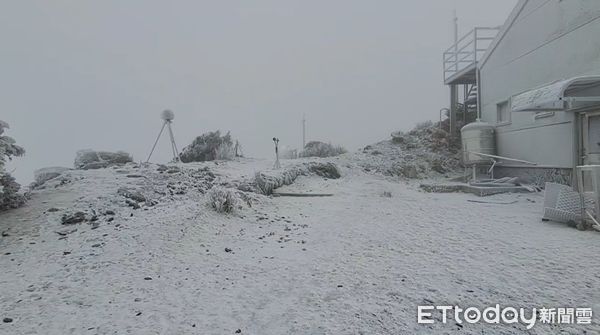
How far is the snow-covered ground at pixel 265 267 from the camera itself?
2.61 m

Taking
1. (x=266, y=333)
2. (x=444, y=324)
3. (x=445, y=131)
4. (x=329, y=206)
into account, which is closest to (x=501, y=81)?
(x=445, y=131)

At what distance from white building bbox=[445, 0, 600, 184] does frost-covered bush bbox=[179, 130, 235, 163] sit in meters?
9.95

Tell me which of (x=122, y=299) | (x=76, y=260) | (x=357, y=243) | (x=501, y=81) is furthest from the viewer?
(x=501, y=81)

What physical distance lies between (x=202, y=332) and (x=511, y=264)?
324 centimetres

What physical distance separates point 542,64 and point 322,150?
11576 mm

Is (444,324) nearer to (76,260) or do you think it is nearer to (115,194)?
(76,260)

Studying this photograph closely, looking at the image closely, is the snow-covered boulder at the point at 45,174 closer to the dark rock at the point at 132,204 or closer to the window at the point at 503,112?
the dark rock at the point at 132,204

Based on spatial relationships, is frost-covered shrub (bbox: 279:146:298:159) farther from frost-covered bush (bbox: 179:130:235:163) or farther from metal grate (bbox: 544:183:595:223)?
metal grate (bbox: 544:183:595:223)

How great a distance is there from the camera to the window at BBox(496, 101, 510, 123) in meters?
11.6

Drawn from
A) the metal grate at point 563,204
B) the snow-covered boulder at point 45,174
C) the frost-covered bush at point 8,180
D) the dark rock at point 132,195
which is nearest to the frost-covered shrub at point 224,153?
the snow-covered boulder at point 45,174

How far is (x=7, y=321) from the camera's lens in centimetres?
253

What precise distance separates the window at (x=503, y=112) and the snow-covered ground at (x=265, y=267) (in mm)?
6534

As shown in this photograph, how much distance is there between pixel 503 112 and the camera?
1195cm

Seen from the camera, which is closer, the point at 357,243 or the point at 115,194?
the point at 357,243
